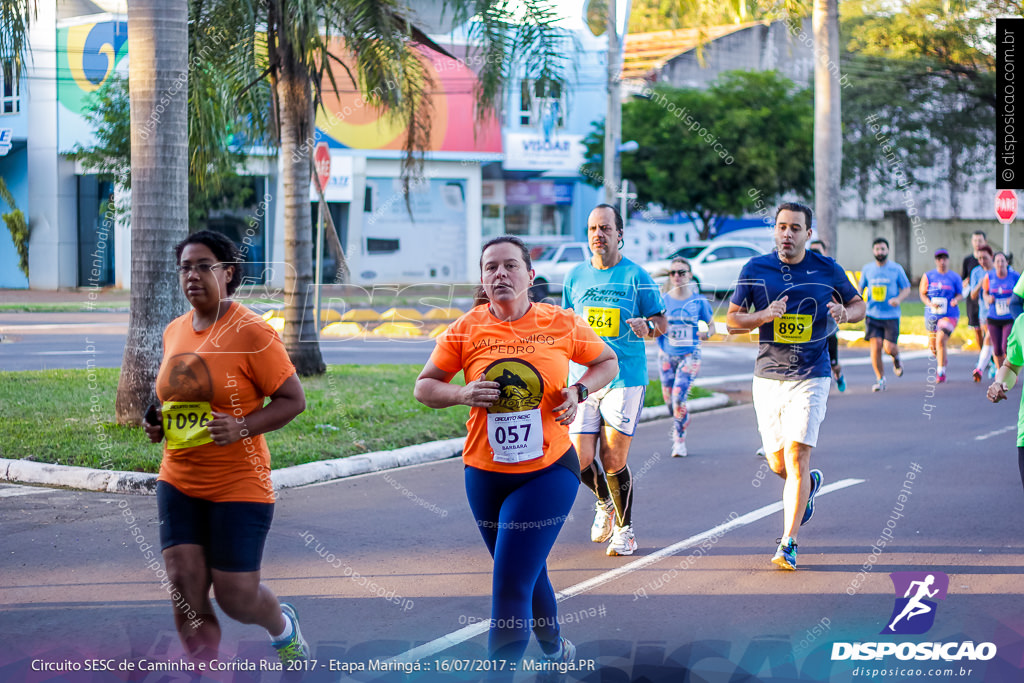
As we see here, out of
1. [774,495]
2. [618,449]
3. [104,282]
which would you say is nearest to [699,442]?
[774,495]

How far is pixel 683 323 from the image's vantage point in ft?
36.7

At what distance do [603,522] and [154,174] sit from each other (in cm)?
513

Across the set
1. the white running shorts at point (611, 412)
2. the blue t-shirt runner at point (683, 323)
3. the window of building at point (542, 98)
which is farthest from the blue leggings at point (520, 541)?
the window of building at point (542, 98)

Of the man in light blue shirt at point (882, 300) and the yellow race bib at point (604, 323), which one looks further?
the man in light blue shirt at point (882, 300)

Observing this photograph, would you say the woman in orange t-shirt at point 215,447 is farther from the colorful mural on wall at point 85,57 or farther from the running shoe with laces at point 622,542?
the colorful mural on wall at point 85,57

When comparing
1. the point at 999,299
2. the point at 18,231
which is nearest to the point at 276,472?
the point at 999,299

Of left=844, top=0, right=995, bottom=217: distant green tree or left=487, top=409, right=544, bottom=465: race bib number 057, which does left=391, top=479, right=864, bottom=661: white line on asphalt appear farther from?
left=844, top=0, right=995, bottom=217: distant green tree

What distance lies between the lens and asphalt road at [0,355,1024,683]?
500cm

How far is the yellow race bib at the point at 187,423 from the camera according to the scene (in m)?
4.19

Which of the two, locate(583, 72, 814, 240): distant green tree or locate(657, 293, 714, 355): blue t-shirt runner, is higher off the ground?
locate(583, 72, 814, 240): distant green tree

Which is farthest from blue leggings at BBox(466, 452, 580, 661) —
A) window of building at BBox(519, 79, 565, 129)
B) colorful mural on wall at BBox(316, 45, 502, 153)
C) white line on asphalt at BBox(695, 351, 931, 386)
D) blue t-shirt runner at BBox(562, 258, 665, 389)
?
colorful mural on wall at BBox(316, 45, 502, 153)

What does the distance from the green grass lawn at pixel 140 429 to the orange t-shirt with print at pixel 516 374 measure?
498cm

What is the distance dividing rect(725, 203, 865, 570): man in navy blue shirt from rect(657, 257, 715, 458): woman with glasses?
3.89m

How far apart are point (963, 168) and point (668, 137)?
1332 cm
